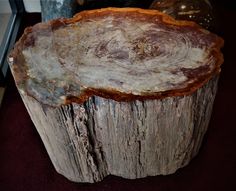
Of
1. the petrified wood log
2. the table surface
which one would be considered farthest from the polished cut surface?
the table surface

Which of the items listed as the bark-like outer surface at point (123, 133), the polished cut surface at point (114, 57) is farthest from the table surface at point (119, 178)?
the polished cut surface at point (114, 57)

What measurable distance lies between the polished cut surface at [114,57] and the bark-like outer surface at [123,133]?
0.04 meters

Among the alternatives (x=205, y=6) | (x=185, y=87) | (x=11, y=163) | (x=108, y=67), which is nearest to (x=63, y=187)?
(x=11, y=163)

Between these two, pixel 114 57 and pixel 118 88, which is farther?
pixel 114 57

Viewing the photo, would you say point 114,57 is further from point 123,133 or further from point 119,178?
point 119,178

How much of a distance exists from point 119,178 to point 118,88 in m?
0.52

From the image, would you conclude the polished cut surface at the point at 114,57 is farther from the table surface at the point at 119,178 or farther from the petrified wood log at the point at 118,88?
the table surface at the point at 119,178

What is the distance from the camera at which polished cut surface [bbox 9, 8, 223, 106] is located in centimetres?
116

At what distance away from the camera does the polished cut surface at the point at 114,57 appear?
1.16 m

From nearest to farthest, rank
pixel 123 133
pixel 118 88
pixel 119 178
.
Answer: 1. pixel 118 88
2. pixel 123 133
3. pixel 119 178

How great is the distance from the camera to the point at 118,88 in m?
1.16

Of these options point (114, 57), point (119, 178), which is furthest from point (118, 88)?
point (119, 178)

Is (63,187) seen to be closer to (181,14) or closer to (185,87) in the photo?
(185,87)

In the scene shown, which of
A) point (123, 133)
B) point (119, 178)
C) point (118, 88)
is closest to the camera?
point (118, 88)
